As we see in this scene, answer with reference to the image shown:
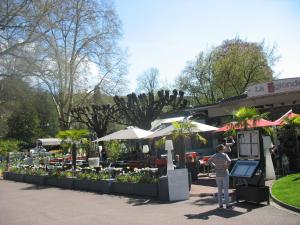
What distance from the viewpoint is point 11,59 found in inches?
1238

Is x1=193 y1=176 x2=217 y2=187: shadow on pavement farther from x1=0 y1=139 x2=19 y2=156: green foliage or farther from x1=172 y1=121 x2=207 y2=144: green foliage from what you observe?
x1=0 y1=139 x2=19 y2=156: green foliage

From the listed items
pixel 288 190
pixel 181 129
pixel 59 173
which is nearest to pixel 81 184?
pixel 59 173

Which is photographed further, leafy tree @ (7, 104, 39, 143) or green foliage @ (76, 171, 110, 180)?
leafy tree @ (7, 104, 39, 143)

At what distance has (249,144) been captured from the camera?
45.1 feet

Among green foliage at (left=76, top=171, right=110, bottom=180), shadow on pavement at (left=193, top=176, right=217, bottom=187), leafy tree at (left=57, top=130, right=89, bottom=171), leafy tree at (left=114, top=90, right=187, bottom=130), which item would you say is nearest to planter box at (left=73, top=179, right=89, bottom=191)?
green foliage at (left=76, top=171, right=110, bottom=180)

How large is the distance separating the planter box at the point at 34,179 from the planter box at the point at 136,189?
6962mm

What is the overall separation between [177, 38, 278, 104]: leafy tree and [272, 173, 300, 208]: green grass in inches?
1140

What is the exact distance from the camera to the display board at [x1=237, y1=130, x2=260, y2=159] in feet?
44.5

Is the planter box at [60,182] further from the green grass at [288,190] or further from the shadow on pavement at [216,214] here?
the shadow on pavement at [216,214]

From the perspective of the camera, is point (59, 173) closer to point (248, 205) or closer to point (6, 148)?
point (248, 205)

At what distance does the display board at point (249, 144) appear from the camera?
13570mm

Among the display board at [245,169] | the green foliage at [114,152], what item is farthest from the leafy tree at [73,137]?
the display board at [245,169]

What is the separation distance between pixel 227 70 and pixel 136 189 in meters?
30.6

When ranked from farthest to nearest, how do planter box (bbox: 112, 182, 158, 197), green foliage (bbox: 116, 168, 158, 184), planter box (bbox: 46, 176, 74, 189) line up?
planter box (bbox: 46, 176, 74, 189) → green foliage (bbox: 116, 168, 158, 184) → planter box (bbox: 112, 182, 158, 197)
